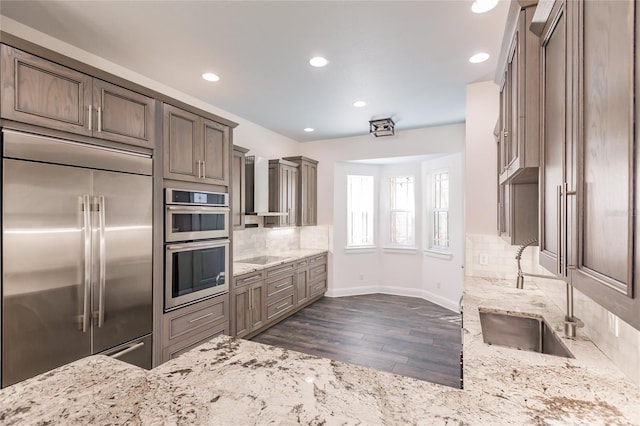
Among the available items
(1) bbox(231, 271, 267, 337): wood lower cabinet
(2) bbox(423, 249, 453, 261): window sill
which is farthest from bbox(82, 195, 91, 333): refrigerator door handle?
(2) bbox(423, 249, 453, 261): window sill

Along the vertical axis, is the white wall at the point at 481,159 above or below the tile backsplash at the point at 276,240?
above

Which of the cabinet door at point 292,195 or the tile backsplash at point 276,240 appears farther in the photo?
the cabinet door at point 292,195

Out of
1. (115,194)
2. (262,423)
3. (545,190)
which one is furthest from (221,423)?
(115,194)

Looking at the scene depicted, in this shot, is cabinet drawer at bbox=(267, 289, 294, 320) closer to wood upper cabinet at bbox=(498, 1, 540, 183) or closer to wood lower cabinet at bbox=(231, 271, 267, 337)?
wood lower cabinet at bbox=(231, 271, 267, 337)

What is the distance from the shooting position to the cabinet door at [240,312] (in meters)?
3.35

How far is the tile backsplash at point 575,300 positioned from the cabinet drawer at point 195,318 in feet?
8.11

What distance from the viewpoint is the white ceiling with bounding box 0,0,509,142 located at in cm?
208

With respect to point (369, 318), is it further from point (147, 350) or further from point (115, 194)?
point (115, 194)

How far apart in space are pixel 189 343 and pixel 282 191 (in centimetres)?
268

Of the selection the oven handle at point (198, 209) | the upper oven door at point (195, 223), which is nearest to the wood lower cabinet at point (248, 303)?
the upper oven door at point (195, 223)

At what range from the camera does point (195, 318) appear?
9.06 feet

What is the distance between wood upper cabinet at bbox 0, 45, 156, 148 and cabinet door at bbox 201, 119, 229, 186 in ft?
1.75

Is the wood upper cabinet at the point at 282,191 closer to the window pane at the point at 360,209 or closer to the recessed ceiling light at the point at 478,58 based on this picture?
the window pane at the point at 360,209

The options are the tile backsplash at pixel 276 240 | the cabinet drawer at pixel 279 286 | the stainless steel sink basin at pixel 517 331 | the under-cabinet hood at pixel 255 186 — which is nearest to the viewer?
the stainless steel sink basin at pixel 517 331
